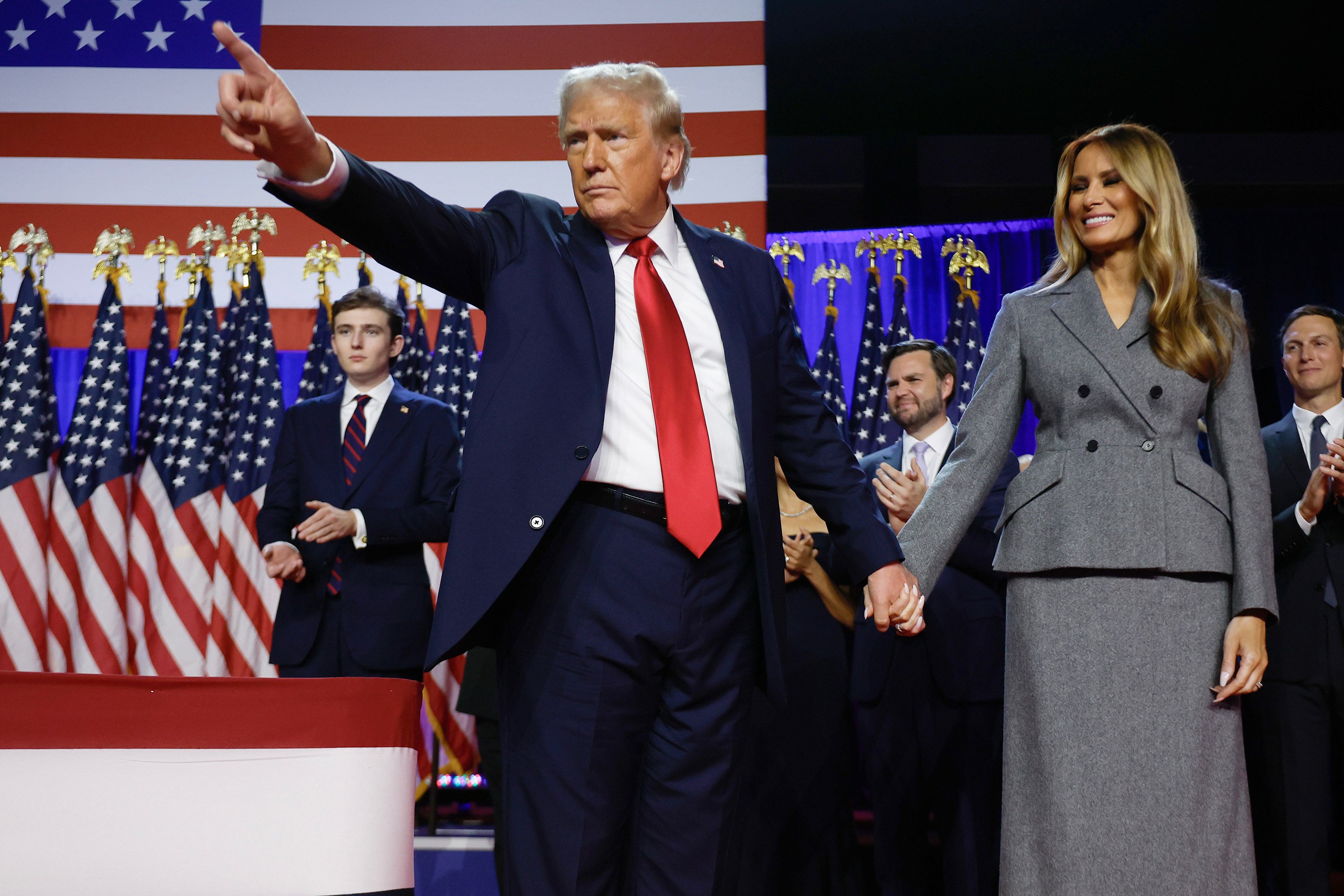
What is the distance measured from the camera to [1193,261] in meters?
2.20

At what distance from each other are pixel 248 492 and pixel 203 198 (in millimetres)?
1491

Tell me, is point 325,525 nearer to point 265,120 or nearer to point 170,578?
point 265,120

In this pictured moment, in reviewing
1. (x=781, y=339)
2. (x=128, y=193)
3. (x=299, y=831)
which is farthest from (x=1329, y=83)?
(x=299, y=831)

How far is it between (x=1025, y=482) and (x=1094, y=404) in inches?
8.0

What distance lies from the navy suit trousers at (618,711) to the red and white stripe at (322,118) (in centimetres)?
369

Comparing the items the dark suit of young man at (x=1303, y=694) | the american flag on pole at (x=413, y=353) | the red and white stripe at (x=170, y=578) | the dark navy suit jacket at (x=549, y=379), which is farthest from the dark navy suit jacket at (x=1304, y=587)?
the red and white stripe at (x=170, y=578)

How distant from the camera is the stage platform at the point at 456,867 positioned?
3.87 m

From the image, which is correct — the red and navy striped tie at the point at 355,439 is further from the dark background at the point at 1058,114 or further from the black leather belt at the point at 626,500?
the dark background at the point at 1058,114

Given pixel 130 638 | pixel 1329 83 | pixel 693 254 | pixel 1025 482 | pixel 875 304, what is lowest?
pixel 130 638

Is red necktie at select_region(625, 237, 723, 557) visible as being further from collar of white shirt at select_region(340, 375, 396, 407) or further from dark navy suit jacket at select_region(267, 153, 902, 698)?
collar of white shirt at select_region(340, 375, 396, 407)

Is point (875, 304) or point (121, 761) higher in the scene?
point (875, 304)

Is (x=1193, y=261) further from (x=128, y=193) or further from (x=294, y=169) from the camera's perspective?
(x=128, y=193)

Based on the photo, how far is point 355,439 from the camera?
140 inches

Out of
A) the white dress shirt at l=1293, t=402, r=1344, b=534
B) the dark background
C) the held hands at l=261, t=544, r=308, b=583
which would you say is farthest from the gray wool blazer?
the dark background
